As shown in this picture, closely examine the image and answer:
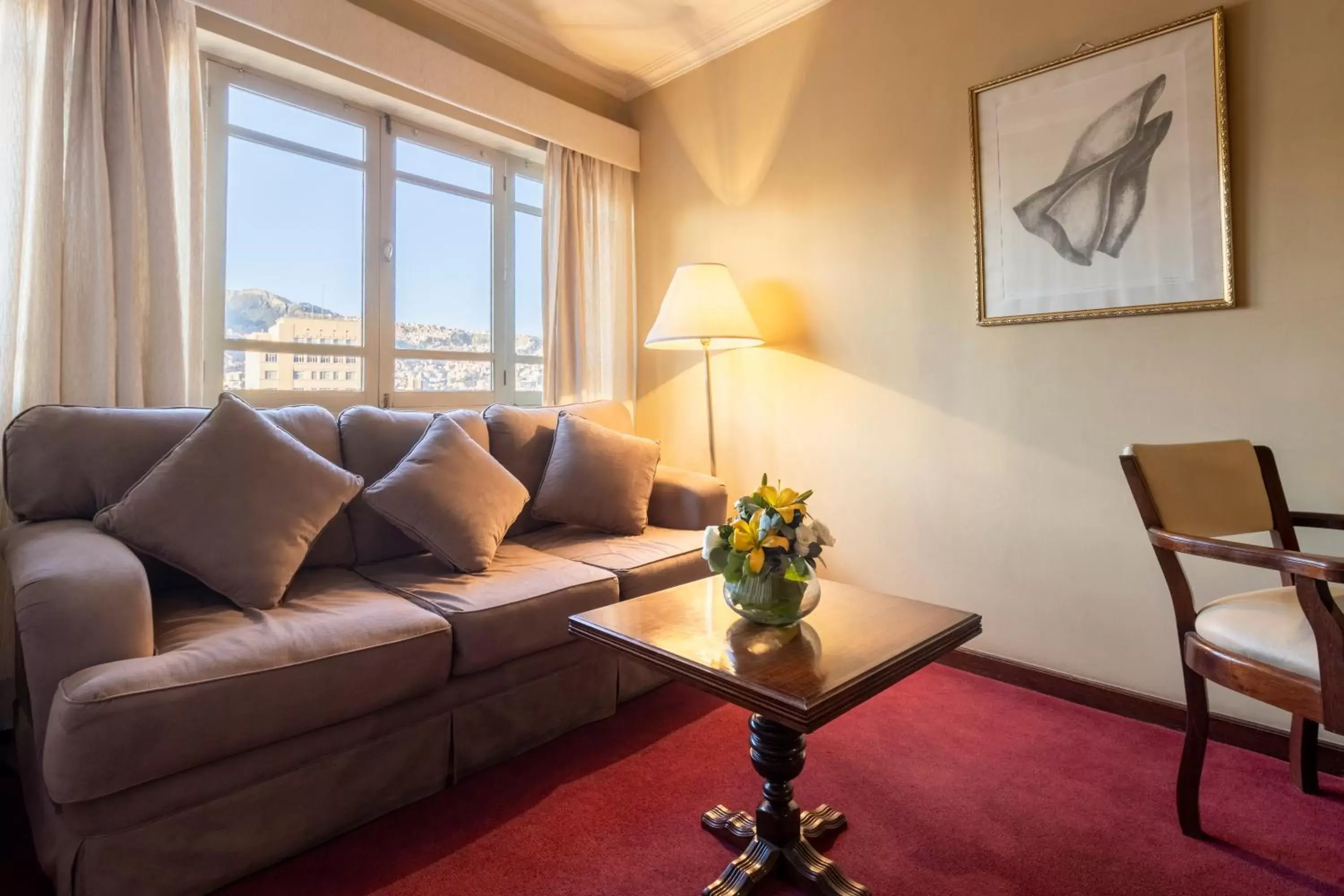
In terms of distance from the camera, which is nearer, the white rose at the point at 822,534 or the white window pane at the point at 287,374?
the white rose at the point at 822,534

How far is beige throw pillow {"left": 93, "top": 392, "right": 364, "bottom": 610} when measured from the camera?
1659mm

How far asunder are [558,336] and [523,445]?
3.09 ft

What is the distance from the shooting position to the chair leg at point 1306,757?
1721 mm

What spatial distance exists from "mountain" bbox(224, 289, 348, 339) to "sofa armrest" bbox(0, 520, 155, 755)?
4.38ft

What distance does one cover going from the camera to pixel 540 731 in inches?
77.0

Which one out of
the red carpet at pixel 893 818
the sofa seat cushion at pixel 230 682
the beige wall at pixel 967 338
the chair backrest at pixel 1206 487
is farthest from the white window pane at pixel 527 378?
the chair backrest at pixel 1206 487

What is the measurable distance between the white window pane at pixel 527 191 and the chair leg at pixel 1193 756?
3342 millimetres

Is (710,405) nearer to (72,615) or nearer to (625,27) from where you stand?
(625,27)

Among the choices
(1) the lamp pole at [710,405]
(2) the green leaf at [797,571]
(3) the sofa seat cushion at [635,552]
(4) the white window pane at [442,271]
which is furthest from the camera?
(1) the lamp pole at [710,405]

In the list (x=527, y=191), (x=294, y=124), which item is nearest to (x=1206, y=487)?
(x=527, y=191)

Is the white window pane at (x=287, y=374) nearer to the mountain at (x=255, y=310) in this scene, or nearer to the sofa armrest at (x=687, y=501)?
the mountain at (x=255, y=310)

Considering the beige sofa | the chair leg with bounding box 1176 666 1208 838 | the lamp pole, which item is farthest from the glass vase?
the lamp pole

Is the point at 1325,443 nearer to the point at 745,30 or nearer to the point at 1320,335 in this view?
the point at 1320,335

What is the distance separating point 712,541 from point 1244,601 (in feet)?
4.06
